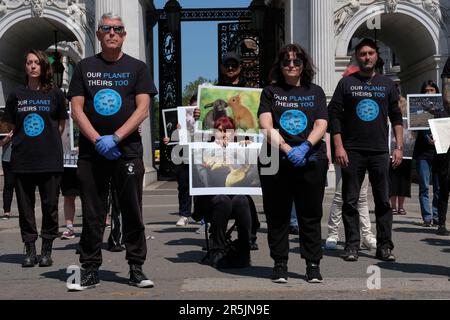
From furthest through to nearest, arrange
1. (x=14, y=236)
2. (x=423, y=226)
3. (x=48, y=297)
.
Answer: (x=423, y=226) → (x=14, y=236) → (x=48, y=297)

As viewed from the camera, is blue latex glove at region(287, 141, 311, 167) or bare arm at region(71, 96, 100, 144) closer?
bare arm at region(71, 96, 100, 144)

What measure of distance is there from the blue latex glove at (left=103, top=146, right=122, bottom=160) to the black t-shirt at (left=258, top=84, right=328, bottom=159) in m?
1.22

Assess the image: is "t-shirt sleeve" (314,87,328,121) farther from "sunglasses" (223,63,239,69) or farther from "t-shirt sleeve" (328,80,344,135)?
"sunglasses" (223,63,239,69)

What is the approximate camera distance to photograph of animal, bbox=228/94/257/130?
764 centimetres

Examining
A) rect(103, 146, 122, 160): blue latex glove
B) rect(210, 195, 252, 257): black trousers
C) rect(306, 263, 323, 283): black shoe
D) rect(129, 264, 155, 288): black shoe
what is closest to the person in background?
rect(210, 195, 252, 257): black trousers

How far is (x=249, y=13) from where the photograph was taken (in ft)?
80.6

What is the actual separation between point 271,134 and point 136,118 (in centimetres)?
108

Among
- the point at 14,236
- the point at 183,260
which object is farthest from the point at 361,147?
the point at 14,236

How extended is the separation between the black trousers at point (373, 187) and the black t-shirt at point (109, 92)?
2.45 meters

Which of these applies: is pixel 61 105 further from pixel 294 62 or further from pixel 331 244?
pixel 331 244

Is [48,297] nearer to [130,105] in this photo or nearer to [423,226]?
[130,105]

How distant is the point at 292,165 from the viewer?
6.08m

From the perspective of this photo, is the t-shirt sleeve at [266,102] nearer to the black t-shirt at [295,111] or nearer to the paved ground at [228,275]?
the black t-shirt at [295,111]

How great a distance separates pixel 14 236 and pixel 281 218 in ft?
15.6
